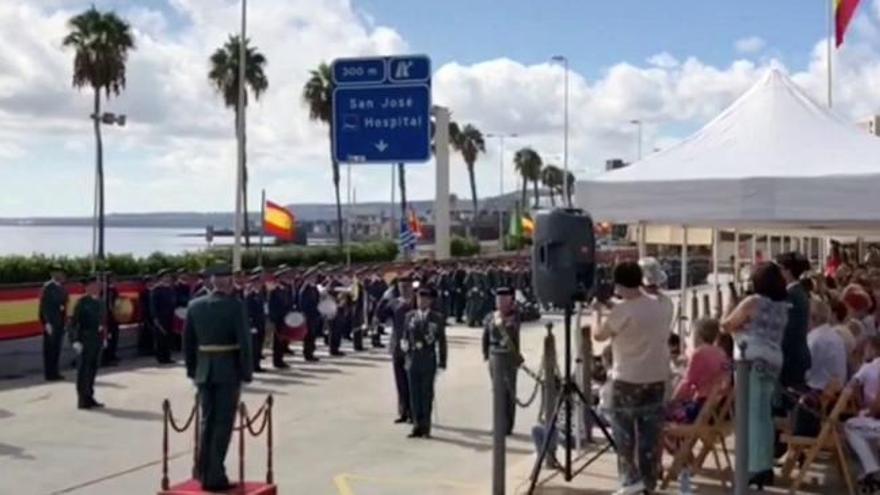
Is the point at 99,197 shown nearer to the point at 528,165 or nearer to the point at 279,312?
the point at 279,312

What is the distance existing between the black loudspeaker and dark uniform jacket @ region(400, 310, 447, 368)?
3.90m

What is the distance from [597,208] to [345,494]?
131 inches

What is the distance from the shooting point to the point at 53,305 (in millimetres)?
19281

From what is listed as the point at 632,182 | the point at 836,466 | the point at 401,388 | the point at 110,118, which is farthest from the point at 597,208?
the point at 110,118

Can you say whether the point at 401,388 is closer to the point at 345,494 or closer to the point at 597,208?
the point at 345,494

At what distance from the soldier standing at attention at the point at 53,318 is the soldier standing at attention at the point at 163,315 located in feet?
8.52

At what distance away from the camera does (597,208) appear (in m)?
10.0

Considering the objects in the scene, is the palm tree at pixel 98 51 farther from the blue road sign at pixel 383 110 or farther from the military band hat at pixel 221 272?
the military band hat at pixel 221 272

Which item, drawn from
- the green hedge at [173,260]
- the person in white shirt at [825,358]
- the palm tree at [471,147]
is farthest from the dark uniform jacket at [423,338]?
the palm tree at [471,147]

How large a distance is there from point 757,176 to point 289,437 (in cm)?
668

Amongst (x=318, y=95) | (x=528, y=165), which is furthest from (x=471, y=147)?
(x=318, y=95)

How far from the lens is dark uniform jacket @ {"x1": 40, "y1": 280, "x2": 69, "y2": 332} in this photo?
62.4ft

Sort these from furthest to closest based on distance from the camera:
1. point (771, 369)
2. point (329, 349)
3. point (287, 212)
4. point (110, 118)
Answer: point (287, 212)
point (110, 118)
point (329, 349)
point (771, 369)

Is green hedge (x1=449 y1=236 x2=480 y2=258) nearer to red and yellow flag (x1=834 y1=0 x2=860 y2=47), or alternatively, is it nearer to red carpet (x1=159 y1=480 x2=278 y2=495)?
red and yellow flag (x1=834 y1=0 x2=860 y2=47)
